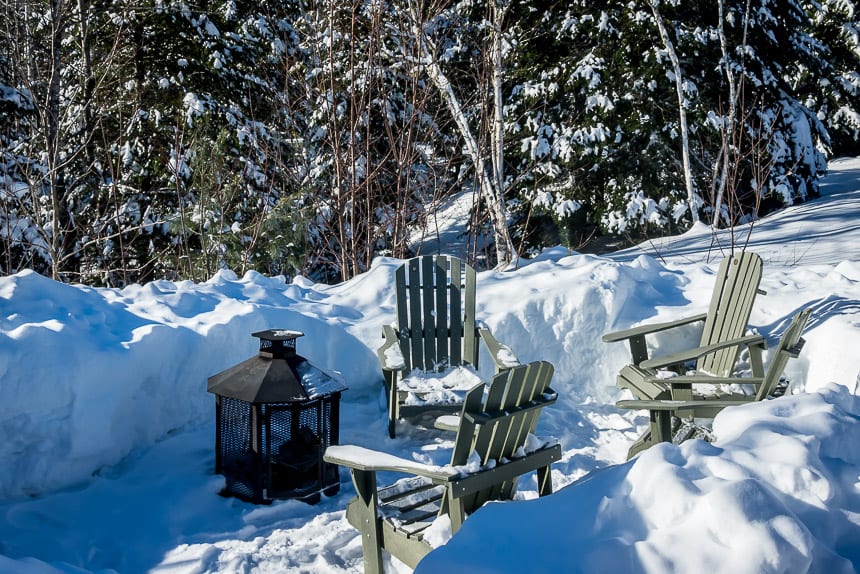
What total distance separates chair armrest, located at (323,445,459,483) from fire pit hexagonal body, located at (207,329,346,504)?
0.88 m

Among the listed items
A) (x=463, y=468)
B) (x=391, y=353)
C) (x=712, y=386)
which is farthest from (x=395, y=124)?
(x=463, y=468)

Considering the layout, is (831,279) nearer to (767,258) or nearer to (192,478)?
(767,258)

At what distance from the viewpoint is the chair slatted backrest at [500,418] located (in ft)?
7.84

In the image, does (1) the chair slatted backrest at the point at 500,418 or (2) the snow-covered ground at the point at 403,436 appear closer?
(2) the snow-covered ground at the point at 403,436

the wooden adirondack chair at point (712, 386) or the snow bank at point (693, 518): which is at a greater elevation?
the snow bank at point (693, 518)

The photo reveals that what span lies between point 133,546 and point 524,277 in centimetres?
382

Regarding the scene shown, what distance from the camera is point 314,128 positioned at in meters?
11.9

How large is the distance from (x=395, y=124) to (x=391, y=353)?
6512 mm

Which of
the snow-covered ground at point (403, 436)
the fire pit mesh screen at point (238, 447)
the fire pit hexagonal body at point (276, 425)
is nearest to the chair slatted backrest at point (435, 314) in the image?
the snow-covered ground at point (403, 436)

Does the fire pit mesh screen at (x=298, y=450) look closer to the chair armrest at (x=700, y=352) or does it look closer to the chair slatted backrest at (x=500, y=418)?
the chair slatted backrest at (x=500, y=418)

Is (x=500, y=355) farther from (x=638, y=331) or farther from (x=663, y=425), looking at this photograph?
(x=663, y=425)

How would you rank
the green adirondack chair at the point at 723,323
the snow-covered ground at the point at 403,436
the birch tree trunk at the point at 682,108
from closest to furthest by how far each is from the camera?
the snow-covered ground at the point at 403,436, the green adirondack chair at the point at 723,323, the birch tree trunk at the point at 682,108

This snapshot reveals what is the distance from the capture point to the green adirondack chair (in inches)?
171

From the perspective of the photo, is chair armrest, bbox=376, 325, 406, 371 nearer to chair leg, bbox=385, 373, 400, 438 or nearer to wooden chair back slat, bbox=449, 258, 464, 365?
chair leg, bbox=385, 373, 400, 438
